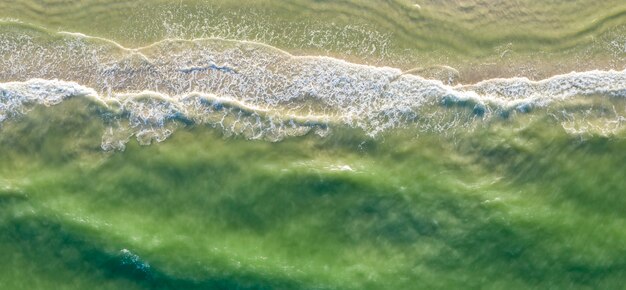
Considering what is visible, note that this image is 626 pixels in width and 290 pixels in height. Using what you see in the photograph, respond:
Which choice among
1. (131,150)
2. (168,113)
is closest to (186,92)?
(168,113)

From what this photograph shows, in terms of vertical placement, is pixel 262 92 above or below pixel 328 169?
above

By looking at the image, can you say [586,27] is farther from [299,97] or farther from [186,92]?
[186,92]

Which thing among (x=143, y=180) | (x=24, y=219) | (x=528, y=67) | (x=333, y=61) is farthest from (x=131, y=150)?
(x=528, y=67)

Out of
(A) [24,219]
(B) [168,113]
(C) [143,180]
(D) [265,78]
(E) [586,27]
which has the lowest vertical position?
(A) [24,219]

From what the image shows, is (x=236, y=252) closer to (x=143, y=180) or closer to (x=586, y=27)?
(x=143, y=180)

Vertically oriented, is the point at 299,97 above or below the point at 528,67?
below

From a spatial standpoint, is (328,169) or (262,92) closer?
(328,169)
